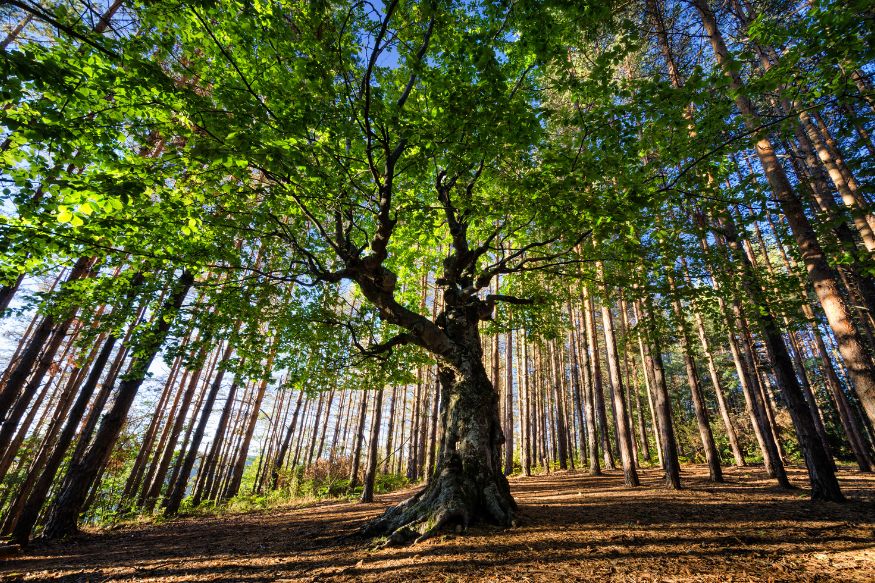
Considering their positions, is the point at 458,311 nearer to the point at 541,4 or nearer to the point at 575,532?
the point at 575,532

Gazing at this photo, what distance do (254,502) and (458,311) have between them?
15.3 m

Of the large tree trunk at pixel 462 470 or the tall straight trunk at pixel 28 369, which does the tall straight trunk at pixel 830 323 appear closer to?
the large tree trunk at pixel 462 470

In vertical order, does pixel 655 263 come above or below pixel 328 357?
above

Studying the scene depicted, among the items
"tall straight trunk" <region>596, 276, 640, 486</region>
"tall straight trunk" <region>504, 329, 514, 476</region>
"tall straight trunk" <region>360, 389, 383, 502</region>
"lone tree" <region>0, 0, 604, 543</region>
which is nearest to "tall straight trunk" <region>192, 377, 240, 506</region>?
"tall straight trunk" <region>360, 389, 383, 502</region>

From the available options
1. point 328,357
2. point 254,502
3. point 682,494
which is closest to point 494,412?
point 328,357

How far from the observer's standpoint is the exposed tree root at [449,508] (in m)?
5.50

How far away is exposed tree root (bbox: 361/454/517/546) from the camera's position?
18.0 ft

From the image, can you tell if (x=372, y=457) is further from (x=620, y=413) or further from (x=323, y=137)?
(x=323, y=137)

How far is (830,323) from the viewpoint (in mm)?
6953

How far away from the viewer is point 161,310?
7.25m

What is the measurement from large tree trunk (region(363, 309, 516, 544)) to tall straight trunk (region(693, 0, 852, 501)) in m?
6.15

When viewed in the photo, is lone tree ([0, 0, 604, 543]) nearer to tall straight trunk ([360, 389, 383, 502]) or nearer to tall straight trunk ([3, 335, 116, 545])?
tall straight trunk ([3, 335, 116, 545])

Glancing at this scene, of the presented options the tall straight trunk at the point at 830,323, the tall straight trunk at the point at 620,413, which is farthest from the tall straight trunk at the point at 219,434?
the tall straight trunk at the point at 830,323

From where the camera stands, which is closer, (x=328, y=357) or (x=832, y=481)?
(x=832, y=481)
